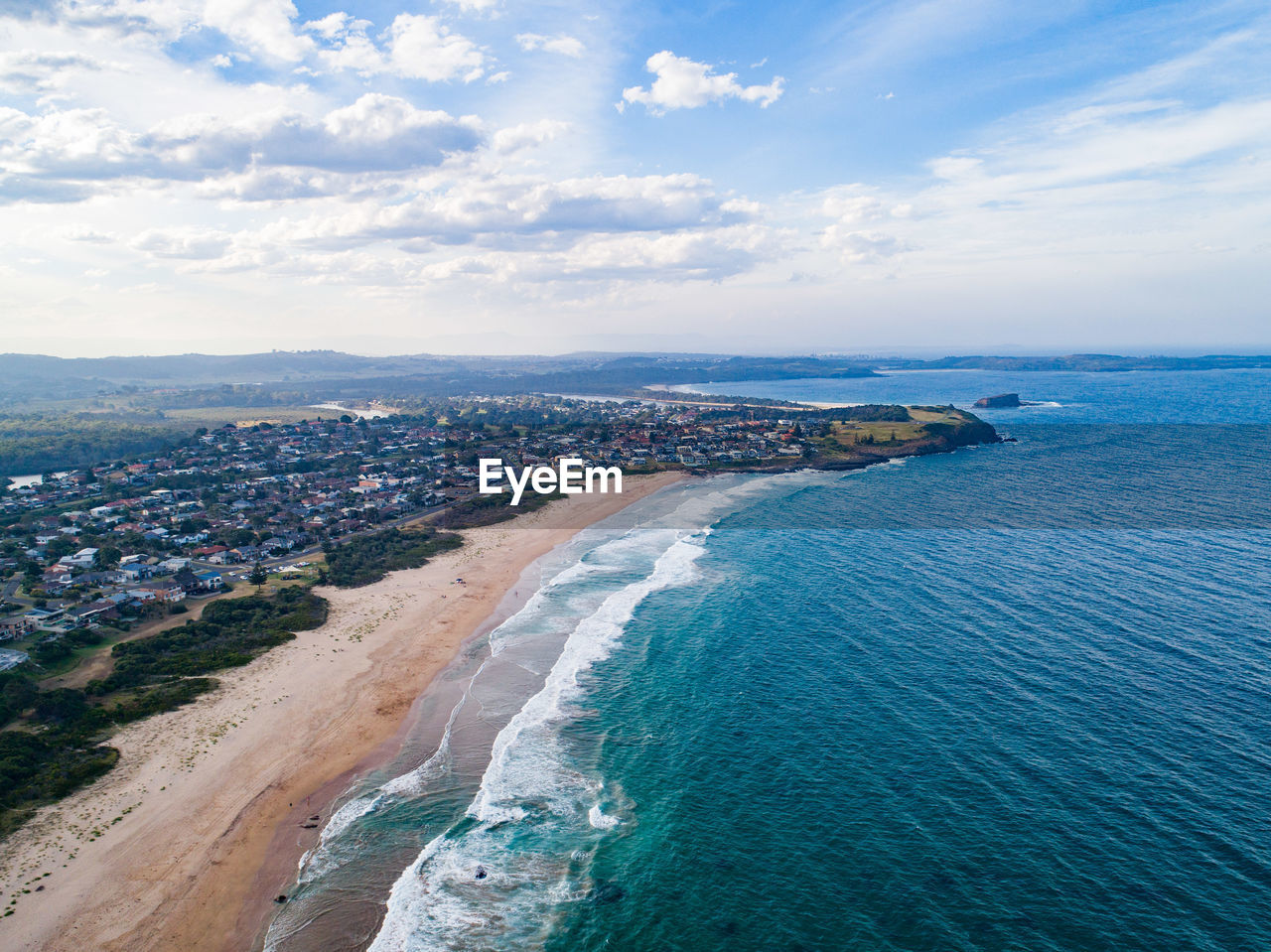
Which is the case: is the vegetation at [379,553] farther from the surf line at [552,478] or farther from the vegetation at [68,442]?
the vegetation at [68,442]

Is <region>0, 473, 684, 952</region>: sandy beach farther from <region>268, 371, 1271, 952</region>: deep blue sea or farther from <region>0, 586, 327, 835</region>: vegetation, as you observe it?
<region>268, 371, 1271, 952</region>: deep blue sea

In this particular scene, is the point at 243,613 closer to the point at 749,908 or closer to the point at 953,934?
the point at 749,908

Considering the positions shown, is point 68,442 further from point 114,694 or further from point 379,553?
point 114,694

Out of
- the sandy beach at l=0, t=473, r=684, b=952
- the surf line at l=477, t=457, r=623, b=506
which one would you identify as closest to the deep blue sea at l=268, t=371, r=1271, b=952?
the sandy beach at l=0, t=473, r=684, b=952

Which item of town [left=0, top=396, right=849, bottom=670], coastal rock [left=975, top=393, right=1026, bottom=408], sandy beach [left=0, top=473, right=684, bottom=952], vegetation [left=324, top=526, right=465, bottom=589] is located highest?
coastal rock [left=975, top=393, right=1026, bottom=408]

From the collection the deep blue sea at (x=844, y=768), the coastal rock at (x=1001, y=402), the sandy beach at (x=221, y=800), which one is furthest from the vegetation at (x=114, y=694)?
the coastal rock at (x=1001, y=402)

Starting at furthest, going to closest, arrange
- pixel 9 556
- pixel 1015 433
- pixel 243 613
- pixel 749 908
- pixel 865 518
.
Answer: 1. pixel 1015 433
2. pixel 865 518
3. pixel 9 556
4. pixel 243 613
5. pixel 749 908

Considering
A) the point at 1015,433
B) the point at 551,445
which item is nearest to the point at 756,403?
the point at 1015,433
